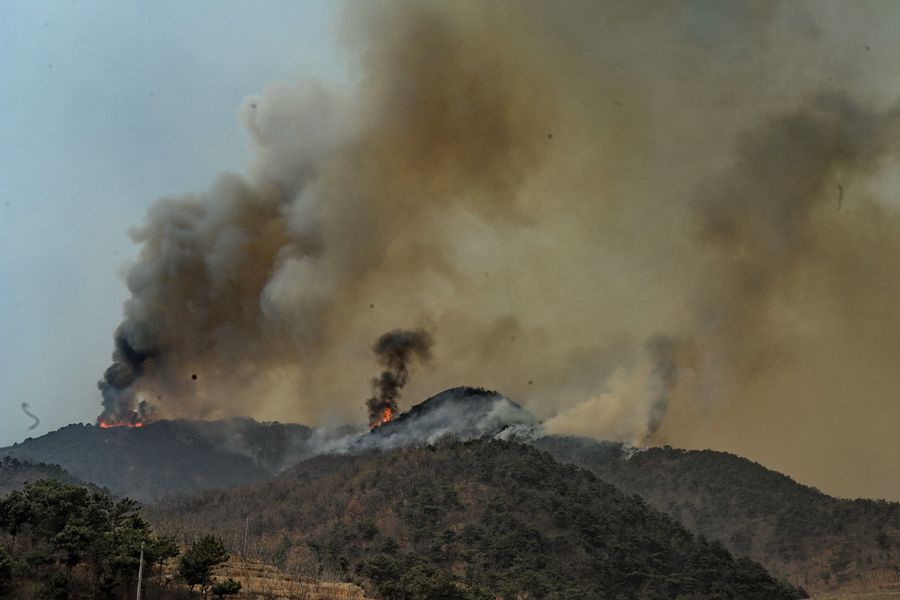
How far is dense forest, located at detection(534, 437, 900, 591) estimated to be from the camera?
125812mm

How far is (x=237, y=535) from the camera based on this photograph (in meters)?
117

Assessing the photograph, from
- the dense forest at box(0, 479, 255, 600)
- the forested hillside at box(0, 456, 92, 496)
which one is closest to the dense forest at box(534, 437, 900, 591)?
the dense forest at box(0, 479, 255, 600)

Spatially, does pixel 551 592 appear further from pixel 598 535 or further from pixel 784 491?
pixel 784 491

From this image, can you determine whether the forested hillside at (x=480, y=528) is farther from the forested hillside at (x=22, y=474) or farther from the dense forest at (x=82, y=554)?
the dense forest at (x=82, y=554)

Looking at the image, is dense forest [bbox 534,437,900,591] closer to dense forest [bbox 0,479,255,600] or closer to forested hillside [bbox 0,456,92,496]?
dense forest [bbox 0,479,255,600]

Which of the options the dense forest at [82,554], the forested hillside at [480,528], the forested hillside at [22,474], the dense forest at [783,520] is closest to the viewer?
the dense forest at [82,554]

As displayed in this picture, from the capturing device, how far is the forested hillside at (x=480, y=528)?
101m

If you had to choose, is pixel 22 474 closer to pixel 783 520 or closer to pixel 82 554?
pixel 82 554

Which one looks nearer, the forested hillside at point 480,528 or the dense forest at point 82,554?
the dense forest at point 82,554

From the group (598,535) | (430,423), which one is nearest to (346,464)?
(430,423)

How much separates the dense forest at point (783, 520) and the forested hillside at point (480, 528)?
883 inches

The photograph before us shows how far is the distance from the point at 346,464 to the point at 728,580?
7684cm

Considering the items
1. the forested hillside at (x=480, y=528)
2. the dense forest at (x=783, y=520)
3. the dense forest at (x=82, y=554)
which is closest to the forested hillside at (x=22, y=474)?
the forested hillside at (x=480, y=528)

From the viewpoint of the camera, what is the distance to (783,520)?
500ft
